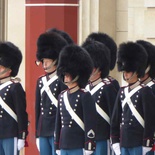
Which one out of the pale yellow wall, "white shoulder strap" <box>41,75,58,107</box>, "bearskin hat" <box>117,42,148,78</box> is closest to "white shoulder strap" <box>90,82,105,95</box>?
"white shoulder strap" <box>41,75,58,107</box>

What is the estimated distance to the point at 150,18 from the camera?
16391 mm

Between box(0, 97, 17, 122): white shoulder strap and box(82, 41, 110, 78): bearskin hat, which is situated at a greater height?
box(82, 41, 110, 78): bearskin hat

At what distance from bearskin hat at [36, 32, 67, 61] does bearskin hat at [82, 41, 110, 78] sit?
297 mm

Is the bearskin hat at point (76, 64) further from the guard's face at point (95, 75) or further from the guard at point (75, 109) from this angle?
the guard's face at point (95, 75)

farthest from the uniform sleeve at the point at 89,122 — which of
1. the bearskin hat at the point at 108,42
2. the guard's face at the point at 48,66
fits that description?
the bearskin hat at the point at 108,42

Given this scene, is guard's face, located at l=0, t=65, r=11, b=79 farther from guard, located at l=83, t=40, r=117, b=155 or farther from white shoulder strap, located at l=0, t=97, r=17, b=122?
guard, located at l=83, t=40, r=117, b=155

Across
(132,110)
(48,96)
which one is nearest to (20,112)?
(48,96)

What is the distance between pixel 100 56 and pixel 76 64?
3.23 feet

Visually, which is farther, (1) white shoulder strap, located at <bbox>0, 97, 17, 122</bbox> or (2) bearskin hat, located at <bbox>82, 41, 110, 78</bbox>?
(2) bearskin hat, located at <bbox>82, 41, 110, 78</bbox>

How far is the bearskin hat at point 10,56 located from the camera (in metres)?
14.2

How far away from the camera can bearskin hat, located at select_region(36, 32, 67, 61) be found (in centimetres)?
1411

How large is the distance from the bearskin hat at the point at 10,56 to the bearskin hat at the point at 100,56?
0.77 metres

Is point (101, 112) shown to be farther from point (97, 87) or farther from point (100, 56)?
point (100, 56)

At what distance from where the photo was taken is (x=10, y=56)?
14.2 metres
